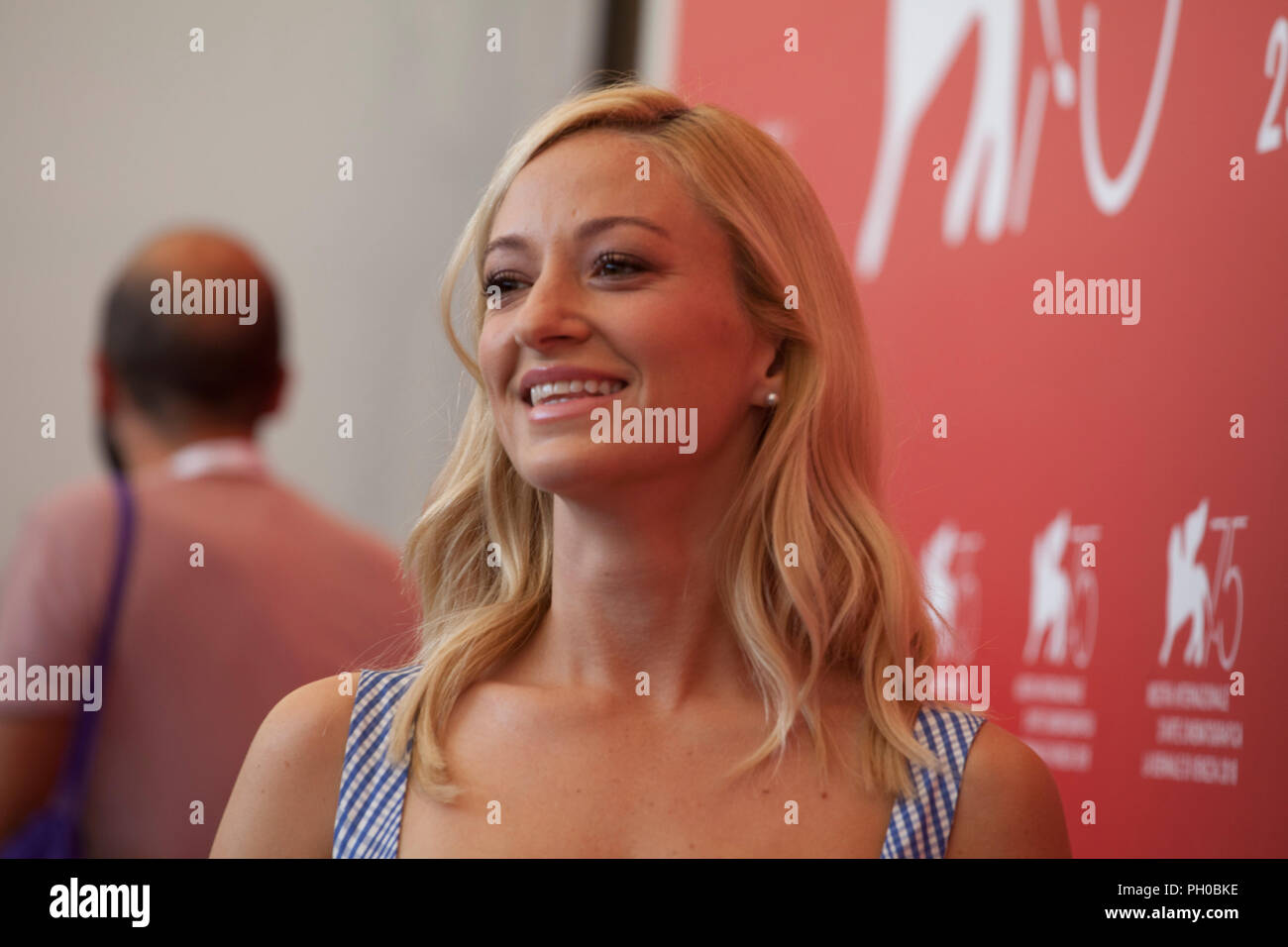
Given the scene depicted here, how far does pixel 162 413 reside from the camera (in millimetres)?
2275

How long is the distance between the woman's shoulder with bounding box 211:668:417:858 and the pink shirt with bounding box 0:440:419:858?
26 cm

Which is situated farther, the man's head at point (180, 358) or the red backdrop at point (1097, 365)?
the man's head at point (180, 358)

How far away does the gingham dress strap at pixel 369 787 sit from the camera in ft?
5.46

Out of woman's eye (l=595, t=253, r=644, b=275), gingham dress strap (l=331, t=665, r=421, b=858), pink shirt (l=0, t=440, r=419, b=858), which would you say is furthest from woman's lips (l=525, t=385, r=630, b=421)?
pink shirt (l=0, t=440, r=419, b=858)

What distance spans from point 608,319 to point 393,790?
1.79 ft

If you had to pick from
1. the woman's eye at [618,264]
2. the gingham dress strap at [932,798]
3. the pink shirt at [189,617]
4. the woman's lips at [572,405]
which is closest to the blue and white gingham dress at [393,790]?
the gingham dress strap at [932,798]

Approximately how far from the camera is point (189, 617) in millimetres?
2191

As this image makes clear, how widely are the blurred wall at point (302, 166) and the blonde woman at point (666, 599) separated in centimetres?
223

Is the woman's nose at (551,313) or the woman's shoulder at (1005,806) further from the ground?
the woman's nose at (551,313)

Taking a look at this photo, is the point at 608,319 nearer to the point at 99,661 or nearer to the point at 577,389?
the point at 577,389

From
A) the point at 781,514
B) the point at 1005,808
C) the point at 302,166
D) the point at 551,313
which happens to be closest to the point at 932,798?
the point at 1005,808

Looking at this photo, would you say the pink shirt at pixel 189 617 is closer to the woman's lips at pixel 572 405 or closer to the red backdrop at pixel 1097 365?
the woman's lips at pixel 572 405

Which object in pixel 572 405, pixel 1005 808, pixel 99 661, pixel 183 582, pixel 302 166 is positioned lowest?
pixel 1005 808
